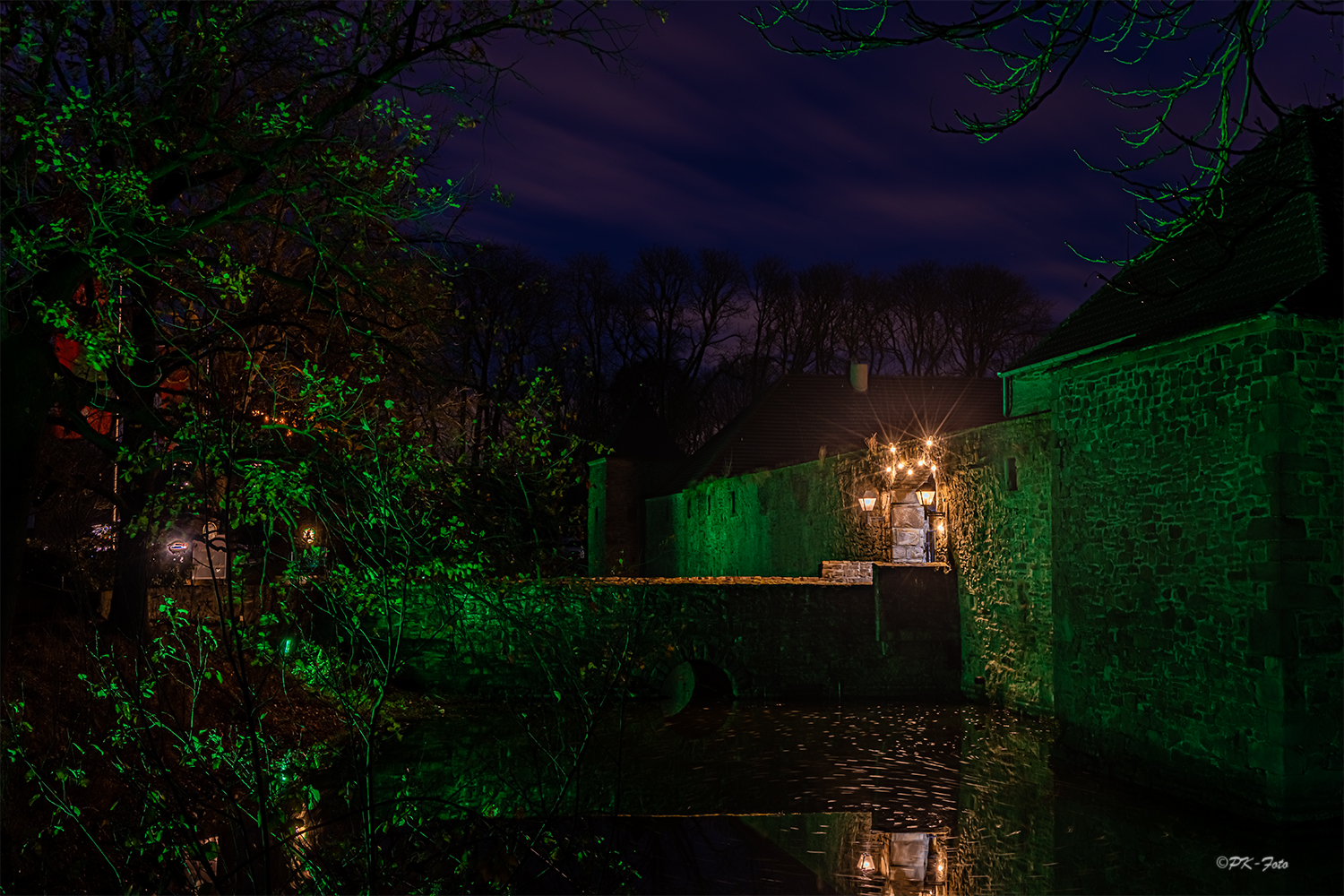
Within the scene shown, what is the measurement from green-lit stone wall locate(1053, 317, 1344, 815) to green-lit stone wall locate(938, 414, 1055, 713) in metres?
2.23

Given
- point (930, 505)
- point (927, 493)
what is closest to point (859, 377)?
point (930, 505)

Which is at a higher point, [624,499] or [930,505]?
[624,499]

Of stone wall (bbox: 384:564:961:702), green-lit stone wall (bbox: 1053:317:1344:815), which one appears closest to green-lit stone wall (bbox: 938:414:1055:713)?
stone wall (bbox: 384:564:961:702)

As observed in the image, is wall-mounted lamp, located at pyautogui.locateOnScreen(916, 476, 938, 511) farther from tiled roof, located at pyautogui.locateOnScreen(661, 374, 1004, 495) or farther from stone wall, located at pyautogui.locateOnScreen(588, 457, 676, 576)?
stone wall, located at pyautogui.locateOnScreen(588, 457, 676, 576)

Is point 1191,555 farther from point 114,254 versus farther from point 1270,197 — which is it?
point 114,254

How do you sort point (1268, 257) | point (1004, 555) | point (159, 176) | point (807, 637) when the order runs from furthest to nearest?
point (807, 637) < point (1004, 555) < point (1268, 257) < point (159, 176)

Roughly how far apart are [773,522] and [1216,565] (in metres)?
11.8

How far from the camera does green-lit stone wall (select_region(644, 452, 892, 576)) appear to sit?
15.8 m

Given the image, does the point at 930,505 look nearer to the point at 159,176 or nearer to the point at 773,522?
the point at 773,522

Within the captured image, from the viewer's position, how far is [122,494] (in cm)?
983

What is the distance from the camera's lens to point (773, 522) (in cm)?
1938

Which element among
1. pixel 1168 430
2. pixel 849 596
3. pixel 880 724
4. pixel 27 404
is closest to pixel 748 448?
pixel 849 596

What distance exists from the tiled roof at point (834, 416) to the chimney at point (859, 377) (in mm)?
127

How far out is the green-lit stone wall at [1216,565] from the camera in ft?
23.8
